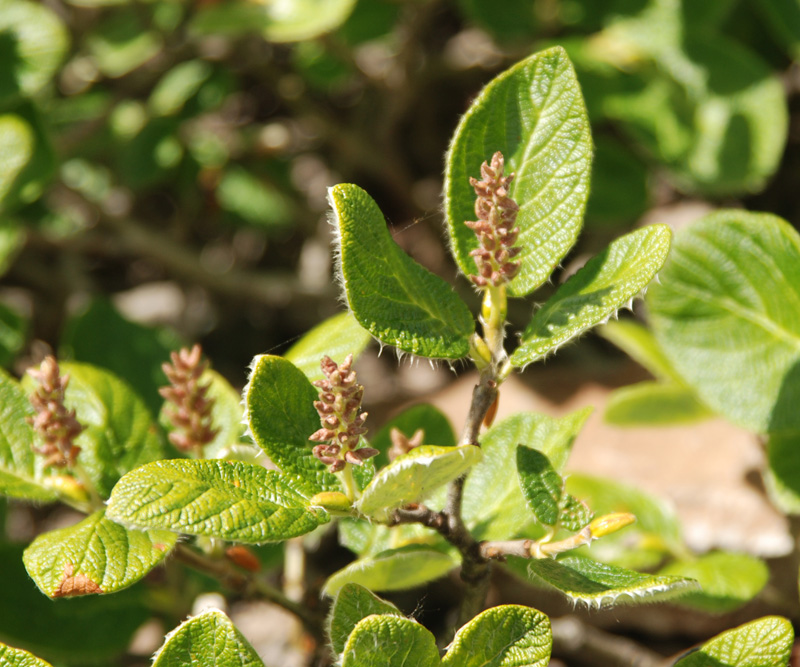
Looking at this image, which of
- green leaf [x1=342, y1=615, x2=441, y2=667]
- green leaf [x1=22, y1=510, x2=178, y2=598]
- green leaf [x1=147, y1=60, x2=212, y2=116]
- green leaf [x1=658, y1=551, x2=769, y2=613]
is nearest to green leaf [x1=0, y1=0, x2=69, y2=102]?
green leaf [x1=147, y1=60, x2=212, y2=116]

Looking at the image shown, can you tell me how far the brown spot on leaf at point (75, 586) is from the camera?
1.16m

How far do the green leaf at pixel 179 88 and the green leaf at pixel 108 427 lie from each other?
55.8 inches

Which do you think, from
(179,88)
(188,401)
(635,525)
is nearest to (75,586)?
(188,401)

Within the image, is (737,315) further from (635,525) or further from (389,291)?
(389,291)

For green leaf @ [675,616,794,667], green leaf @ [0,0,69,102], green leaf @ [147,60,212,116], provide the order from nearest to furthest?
green leaf @ [675,616,794,667]
green leaf @ [0,0,69,102]
green leaf @ [147,60,212,116]

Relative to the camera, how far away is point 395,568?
1.35 m

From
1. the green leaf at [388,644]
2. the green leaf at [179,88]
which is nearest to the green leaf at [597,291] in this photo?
the green leaf at [388,644]

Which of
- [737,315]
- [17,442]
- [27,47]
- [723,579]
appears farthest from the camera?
[27,47]

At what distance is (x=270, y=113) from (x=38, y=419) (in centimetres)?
236

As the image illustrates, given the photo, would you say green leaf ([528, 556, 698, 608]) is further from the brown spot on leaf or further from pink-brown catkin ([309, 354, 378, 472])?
the brown spot on leaf

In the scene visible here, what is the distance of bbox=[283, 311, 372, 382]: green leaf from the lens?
56.7 inches

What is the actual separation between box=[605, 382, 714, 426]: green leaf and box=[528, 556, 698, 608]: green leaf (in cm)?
81

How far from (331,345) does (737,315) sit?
852 millimetres

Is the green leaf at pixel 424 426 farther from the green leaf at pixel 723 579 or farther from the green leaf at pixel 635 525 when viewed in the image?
the green leaf at pixel 723 579
